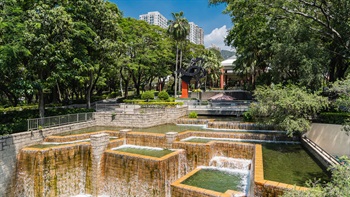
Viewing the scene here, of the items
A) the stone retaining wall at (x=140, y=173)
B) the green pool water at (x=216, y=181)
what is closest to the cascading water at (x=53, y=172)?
the stone retaining wall at (x=140, y=173)

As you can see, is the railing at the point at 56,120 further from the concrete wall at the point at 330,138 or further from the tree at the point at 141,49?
the concrete wall at the point at 330,138

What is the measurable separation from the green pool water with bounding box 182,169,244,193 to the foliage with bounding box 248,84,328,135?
4453 mm

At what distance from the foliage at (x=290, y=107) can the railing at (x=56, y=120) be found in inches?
562

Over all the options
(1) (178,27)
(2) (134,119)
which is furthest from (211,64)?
(2) (134,119)

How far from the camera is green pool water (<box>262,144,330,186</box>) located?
28.2 feet

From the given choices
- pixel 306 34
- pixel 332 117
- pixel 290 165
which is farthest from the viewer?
pixel 306 34

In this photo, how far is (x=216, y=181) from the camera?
9.70 meters

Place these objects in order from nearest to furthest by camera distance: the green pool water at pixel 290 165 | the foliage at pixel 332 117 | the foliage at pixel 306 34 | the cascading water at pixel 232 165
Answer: the green pool water at pixel 290 165 → the cascading water at pixel 232 165 → the foliage at pixel 332 117 → the foliage at pixel 306 34

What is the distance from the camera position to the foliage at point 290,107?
1190 centimetres

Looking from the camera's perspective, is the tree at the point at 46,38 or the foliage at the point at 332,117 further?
the tree at the point at 46,38

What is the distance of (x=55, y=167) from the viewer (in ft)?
38.9

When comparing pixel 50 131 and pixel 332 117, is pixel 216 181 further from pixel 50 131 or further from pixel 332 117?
pixel 50 131

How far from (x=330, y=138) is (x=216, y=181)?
7.62 m

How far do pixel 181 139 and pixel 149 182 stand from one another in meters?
4.51
